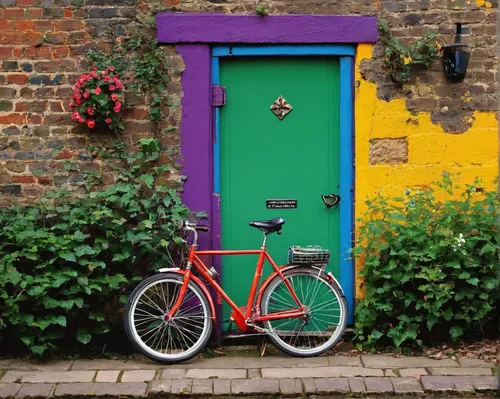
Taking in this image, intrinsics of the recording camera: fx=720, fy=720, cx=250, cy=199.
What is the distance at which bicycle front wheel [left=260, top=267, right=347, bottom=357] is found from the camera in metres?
5.66

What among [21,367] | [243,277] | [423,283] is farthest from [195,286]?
[423,283]

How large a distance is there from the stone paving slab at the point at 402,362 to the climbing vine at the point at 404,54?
2257 millimetres

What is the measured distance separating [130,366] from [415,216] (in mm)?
2529

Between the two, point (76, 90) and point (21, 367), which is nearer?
point (21, 367)

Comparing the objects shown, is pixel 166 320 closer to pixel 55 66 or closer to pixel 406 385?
pixel 406 385

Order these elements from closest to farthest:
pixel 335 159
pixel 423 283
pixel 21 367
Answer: pixel 21 367
pixel 423 283
pixel 335 159

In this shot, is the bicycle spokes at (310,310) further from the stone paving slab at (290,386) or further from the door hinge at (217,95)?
the door hinge at (217,95)

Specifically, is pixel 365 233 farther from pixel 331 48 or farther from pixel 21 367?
pixel 21 367

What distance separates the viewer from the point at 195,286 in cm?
557

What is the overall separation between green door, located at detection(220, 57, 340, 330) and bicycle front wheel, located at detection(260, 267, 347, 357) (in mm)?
343

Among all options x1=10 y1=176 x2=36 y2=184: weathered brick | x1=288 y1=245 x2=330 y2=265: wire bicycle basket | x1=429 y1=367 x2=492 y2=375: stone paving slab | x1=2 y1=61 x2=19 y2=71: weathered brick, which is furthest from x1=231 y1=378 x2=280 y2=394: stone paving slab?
x1=2 y1=61 x2=19 y2=71: weathered brick

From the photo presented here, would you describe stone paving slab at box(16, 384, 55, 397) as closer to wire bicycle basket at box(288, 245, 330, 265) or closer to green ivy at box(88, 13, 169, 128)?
wire bicycle basket at box(288, 245, 330, 265)

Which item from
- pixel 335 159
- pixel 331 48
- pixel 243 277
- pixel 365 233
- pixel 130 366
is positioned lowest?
pixel 130 366

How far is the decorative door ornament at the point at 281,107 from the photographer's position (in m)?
6.06
